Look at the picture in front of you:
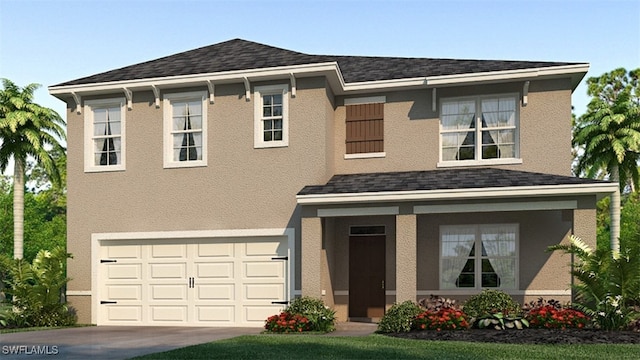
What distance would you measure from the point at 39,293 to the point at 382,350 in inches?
412

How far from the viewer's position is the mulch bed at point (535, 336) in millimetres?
12516

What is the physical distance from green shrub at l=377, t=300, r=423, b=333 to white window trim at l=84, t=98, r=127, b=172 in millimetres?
8573

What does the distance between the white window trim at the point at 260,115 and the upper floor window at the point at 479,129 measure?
13.8 ft

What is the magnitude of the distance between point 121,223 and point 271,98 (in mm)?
5383

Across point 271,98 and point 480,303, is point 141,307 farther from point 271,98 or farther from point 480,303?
point 480,303

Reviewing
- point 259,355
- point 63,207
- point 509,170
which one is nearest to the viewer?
point 259,355

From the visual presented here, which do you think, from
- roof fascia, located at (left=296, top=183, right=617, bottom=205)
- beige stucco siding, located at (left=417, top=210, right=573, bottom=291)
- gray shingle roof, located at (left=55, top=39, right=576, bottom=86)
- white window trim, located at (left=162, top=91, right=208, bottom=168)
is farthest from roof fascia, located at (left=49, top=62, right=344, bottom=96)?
beige stucco siding, located at (left=417, top=210, right=573, bottom=291)

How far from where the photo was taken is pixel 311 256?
16.6m

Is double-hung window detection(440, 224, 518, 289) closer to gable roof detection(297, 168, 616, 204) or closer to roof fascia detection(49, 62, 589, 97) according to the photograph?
gable roof detection(297, 168, 616, 204)

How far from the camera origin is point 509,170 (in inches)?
693

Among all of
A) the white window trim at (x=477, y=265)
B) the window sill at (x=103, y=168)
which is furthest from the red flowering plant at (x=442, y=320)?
the window sill at (x=103, y=168)

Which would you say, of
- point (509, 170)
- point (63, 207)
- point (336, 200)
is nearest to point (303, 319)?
point (336, 200)

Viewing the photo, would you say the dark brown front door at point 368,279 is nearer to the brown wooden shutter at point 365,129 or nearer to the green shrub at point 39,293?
the brown wooden shutter at point 365,129

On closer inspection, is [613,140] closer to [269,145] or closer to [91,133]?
[269,145]
